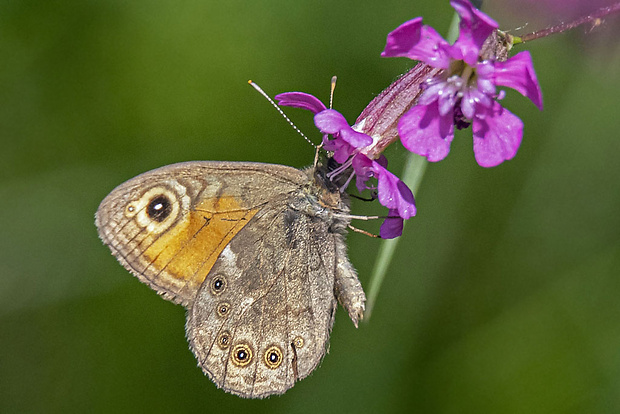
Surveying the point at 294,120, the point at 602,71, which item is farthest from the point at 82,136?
the point at 602,71

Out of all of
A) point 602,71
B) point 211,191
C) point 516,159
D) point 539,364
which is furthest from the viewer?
point 516,159

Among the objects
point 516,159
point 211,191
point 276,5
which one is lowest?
point 211,191

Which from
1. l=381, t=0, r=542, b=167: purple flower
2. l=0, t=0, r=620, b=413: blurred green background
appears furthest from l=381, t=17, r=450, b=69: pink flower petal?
l=0, t=0, r=620, b=413: blurred green background

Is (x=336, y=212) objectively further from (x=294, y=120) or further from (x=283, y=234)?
(x=294, y=120)

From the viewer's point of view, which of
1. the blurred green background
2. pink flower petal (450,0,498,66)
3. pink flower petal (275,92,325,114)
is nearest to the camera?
pink flower petal (450,0,498,66)

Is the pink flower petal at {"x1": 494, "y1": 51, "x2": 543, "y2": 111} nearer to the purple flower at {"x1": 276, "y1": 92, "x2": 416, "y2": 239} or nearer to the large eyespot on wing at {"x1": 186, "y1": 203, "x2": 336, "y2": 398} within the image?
the purple flower at {"x1": 276, "y1": 92, "x2": 416, "y2": 239}
